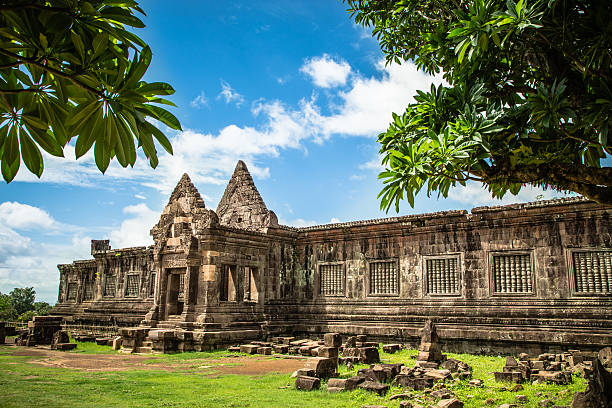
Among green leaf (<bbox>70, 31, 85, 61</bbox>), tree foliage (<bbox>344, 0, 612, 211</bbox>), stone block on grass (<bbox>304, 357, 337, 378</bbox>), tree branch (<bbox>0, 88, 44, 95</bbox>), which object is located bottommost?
stone block on grass (<bbox>304, 357, 337, 378</bbox>)

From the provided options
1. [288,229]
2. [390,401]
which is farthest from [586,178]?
[288,229]

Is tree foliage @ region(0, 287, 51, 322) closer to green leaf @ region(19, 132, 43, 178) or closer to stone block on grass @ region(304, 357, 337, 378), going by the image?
stone block on grass @ region(304, 357, 337, 378)

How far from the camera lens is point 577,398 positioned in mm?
6449

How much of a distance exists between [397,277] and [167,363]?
8586mm

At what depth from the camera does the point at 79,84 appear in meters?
2.59

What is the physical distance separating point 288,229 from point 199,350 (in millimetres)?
6407

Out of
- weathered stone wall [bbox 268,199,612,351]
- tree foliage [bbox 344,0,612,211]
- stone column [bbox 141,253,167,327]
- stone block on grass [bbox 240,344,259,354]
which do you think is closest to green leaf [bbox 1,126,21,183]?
tree foliage [bbox 344,0,612,211]

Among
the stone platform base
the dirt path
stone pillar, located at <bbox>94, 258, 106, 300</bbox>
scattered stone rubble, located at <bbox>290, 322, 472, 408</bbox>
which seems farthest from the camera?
stone pillar, located at <bbox>94, 258, 106, 300</bbox>

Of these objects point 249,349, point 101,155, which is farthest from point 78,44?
point 249,349

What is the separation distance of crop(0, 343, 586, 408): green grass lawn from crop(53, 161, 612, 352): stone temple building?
3.53 meters

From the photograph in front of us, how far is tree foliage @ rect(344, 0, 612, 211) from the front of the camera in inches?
202

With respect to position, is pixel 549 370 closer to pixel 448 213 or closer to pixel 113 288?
pixel 448 213

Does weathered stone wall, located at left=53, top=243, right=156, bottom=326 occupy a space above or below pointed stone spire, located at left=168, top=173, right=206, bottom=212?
below

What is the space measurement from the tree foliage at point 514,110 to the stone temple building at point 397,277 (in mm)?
8854
